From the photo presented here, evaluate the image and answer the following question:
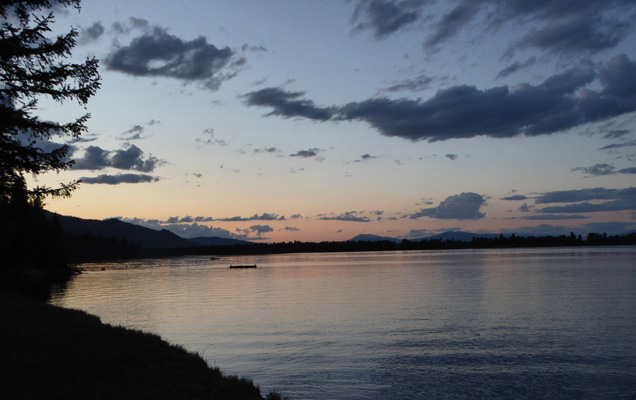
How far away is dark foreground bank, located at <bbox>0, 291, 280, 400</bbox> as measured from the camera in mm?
14000

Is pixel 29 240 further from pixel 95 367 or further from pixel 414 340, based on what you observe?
pixel 95 367

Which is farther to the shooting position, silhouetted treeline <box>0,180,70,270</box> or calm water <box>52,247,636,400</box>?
silhouetted treeline <box>0,180,70,270</box>

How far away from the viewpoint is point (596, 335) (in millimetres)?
36125

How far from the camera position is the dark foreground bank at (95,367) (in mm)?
14000

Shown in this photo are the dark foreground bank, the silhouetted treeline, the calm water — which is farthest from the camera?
the silhouetted treeline

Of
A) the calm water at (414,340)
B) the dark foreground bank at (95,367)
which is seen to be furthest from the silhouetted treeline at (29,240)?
the dark foreground bank at (95,367)

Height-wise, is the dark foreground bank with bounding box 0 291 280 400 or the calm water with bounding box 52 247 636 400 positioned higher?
the dark foreground bank with bounding box 0 291 280 400

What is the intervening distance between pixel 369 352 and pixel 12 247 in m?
107

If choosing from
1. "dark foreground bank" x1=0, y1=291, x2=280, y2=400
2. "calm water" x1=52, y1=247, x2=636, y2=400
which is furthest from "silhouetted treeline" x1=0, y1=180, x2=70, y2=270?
"dark foreground bank" x1=0, y1=291, x2=280, y2=400

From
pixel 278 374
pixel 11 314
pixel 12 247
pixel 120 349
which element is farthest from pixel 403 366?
pixel 12 247

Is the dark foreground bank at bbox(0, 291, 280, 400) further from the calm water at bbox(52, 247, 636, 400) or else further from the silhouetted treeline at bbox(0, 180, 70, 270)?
the silhouetted treeline at bbox(0, 180, 70, 270)

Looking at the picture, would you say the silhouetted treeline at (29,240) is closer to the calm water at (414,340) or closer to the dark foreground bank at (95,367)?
the calm water at (414,340)

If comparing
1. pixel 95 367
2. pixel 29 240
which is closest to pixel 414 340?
pixel 95 367

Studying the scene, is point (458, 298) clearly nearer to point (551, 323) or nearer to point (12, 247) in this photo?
point (551, 323)
